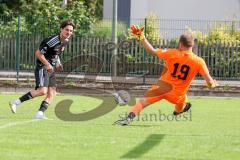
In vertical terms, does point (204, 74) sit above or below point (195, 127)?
above

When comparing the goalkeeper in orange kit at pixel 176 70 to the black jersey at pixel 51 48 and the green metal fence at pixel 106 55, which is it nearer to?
the black jersey at pixel 51 48

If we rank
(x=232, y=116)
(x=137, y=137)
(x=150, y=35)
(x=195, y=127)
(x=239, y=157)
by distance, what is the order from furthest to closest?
(x=150, y=35)
(x=232, y=116)
(x=195, y=127)
(x=137, y=137)
(x=239, y=157)

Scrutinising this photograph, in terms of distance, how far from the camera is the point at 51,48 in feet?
39.7

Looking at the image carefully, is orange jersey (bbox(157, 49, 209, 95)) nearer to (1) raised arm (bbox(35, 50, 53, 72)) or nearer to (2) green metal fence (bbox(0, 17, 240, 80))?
(1) raised arm (bbox(35, 50, 53, 72))

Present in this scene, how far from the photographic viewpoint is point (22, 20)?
28.6m

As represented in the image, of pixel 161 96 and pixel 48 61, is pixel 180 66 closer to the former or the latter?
pixel 161 96

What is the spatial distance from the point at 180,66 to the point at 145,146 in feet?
7.58

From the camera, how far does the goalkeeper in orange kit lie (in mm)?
10328

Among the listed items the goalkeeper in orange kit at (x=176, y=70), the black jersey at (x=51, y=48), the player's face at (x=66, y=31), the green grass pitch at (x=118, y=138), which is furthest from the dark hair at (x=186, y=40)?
the black jersey at (x=51, y=48)

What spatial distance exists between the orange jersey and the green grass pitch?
31.7 inches

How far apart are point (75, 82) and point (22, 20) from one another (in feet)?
17.4

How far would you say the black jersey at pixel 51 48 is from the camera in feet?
39.5

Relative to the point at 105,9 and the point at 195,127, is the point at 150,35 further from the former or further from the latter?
the point at 105,9

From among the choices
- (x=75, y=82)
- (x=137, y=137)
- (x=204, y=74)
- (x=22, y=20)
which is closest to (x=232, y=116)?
(x=204, y=74)
